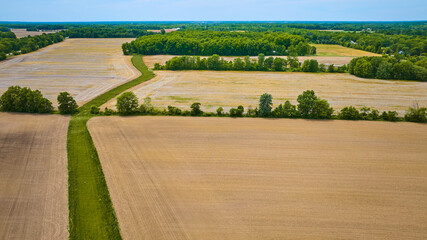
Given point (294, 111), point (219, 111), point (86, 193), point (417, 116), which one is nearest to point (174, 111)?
point (219, 111)

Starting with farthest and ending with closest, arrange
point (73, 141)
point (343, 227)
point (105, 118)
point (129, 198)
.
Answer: point (105, 118) < point (73, 141) < point (129, 198) < point (343, 227)

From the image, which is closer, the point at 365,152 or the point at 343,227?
the point at 343,227

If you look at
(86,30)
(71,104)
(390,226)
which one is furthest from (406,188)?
(86,30)

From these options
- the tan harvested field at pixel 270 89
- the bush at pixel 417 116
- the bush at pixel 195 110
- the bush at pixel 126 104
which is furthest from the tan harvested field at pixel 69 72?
the bush at pixel 417 116

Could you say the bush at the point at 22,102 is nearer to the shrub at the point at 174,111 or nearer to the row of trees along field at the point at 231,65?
the shrub at the point at 174,111

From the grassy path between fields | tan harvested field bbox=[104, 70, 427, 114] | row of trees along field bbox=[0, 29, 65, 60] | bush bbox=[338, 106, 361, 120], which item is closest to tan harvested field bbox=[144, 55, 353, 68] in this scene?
tan harvested field bbox=[104, 70, 427, 114]

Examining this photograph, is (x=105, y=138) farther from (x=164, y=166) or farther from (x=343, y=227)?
(x=343, y=227)

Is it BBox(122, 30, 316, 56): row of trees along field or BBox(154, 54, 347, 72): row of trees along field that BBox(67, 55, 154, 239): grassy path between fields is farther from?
BBox(122, 30, 316, 56): row of trees along field
